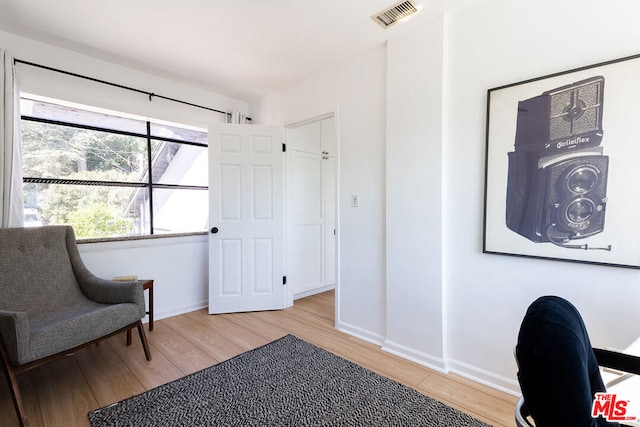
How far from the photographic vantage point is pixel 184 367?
2.12 m

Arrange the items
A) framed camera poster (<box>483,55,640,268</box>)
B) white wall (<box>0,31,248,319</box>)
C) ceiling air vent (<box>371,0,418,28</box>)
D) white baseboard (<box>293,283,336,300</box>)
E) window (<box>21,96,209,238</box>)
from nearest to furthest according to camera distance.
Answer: framed camera poster (<box>483,55,640,268</box>) < ceiling air vent (<box>371,0,418,28</box>) < white wall (<box>0,31,248,319</box>) < window (<box>21,96,209,238</box>) < white baseboard (<box>293,283,336,300</box>)

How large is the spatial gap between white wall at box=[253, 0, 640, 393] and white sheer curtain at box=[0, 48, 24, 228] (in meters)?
2.54

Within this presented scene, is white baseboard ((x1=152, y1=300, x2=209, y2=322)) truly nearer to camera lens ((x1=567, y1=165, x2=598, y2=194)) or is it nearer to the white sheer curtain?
the white sheer curtain

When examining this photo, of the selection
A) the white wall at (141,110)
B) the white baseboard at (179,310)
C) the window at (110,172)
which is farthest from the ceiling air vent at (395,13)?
the white baseboard at (179,310)

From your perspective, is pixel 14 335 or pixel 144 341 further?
pixel 144 341

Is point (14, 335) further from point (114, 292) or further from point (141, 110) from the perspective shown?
point (141, 110)

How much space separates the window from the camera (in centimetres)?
252

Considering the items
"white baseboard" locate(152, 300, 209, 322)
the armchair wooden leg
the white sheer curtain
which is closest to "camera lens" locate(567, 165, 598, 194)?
the armchair wooden leg

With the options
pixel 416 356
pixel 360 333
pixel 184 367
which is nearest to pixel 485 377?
pixel 416 356

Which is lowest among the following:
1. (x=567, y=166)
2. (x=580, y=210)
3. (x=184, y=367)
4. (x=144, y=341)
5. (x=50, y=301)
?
(x=184, y=367)

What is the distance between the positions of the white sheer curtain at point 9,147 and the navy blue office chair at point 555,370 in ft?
10.3

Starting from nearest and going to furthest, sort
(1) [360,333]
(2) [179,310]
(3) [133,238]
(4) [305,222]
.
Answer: (1) [360,333], (3) [133,238], (2) [179,310], (4) [305,222]

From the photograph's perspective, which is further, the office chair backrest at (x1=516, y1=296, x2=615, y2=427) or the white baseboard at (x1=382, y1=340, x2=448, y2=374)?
the white baseboard at (x1=382, y1=340, x2=448, y2=374)

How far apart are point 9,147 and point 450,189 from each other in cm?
322
